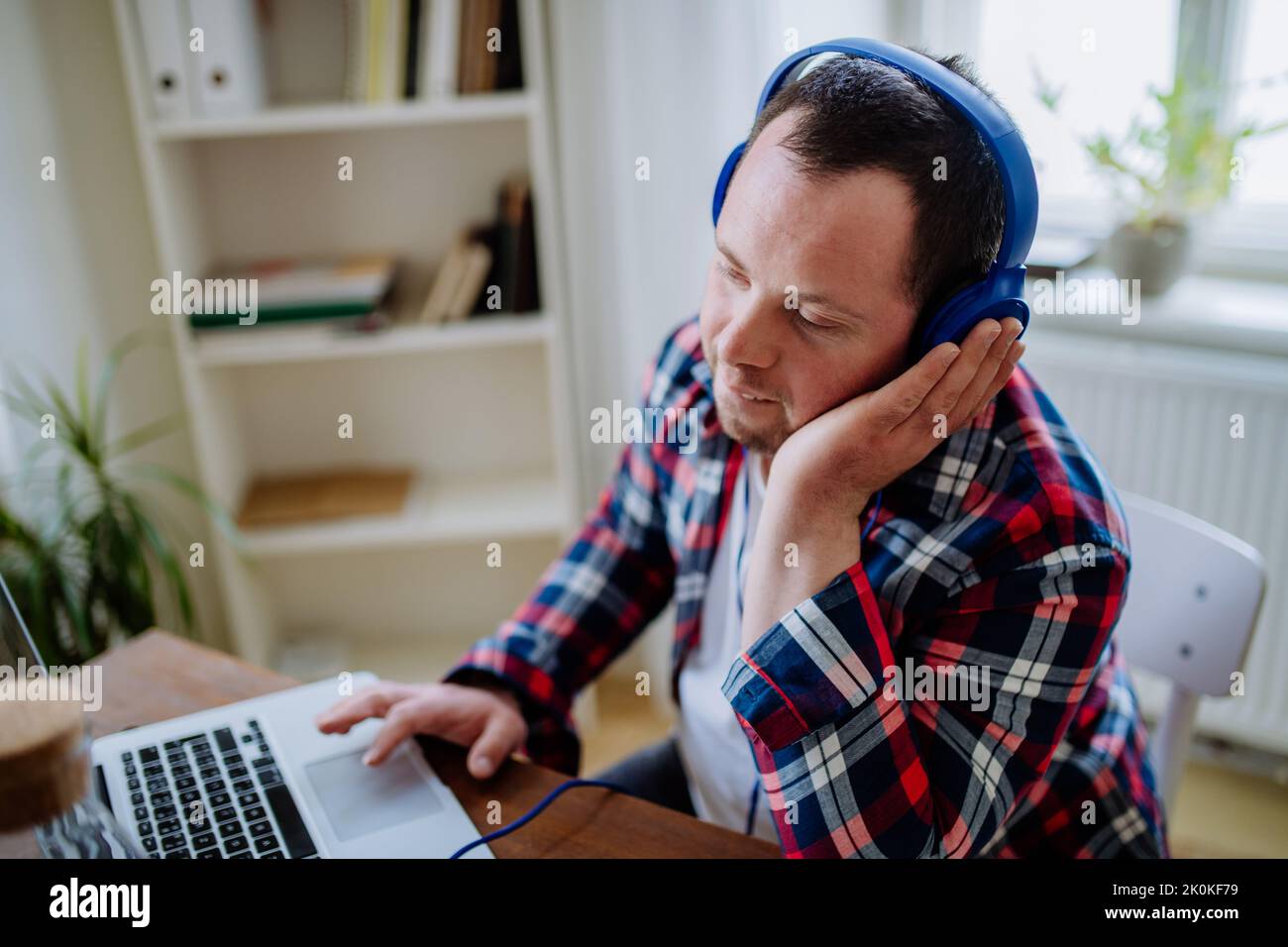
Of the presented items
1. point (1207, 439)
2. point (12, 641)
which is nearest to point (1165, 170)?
point (1207, 439)

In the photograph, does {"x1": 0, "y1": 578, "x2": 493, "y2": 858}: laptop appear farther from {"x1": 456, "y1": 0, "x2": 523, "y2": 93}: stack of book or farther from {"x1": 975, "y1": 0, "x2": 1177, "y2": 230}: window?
{"x1": 975, "y1": 0, "x2": 1177, "y2": 230}: window

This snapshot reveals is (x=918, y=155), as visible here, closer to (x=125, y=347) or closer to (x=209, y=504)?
(x=209, y=504)

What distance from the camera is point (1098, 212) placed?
2.05 metres

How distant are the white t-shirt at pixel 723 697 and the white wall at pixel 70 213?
130 cm

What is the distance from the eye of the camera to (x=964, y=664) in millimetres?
844

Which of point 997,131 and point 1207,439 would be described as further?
point 1207,439

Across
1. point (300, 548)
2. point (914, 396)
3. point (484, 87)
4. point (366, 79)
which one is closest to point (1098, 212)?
point (484, 87)

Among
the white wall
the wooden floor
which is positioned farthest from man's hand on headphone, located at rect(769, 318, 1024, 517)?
the white wall

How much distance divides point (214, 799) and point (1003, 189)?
0.74 m

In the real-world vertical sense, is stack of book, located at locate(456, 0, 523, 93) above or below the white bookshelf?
above

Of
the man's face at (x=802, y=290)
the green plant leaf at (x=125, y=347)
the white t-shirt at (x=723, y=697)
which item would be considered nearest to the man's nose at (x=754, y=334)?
the man's face at (x=802, y=290)

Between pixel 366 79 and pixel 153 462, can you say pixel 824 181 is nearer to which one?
pixel 366 79

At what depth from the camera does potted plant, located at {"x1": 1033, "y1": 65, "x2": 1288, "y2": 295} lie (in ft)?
5.97

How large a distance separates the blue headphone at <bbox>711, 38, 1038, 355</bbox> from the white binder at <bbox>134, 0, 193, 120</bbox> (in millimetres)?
Answer: 1278
